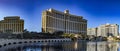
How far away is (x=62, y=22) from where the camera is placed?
6752 inches

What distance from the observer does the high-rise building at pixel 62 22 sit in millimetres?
151375

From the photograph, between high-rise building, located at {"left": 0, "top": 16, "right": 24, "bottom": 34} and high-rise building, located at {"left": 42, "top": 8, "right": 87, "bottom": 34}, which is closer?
high-rise building, located at {"left": 0, "top": 16, "right": 24, "bottom": 34}

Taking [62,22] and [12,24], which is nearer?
[12,24]

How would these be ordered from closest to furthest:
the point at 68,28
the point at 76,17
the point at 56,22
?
the point at 56,22 < the point at 68,28 < the point at 76,17

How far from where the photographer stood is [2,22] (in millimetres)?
153375

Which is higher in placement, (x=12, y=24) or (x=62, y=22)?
(x=62, y=22)

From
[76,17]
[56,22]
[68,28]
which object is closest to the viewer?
[56,22]

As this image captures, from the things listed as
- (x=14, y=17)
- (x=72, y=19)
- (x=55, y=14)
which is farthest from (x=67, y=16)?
(x=14, y=17)

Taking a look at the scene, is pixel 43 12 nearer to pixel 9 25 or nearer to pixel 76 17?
pixel 9 25

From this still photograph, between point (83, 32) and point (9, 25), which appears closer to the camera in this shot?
point (9, 25)

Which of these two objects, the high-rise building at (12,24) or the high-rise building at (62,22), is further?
the high-rise building at (62,22)

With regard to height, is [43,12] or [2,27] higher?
[43,12]

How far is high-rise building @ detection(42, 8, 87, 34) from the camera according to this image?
497ft

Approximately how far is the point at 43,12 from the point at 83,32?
49785mm
